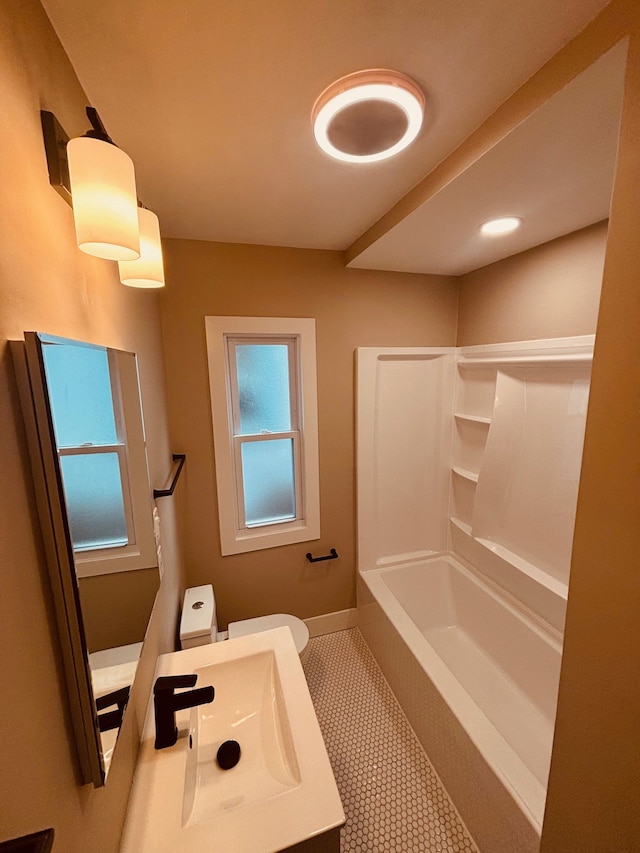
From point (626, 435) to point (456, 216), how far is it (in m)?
1.16

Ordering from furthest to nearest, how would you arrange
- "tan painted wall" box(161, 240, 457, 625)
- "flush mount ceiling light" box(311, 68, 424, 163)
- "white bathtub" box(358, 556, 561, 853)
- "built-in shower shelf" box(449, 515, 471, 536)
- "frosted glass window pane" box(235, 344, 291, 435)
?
"built-in shower shelf" box(449, 515, 471, 536) → "frosted glass window pane" box(235, 344, 291, 435) → "tan painted wall" box(161, 240, 457, 625) → "white bathtub" box(358, 556, 561, 853) → "flush mount ceiling light" box(311, 68, 424, 163)

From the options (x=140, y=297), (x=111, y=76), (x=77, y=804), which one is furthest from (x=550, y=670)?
(x=111, y=76)

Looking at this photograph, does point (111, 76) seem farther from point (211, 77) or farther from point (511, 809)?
point (511, 809)

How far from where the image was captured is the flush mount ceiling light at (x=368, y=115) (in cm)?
85

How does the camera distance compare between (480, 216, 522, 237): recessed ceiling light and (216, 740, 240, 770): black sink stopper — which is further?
(480, 216, 522, 237): recessed ceiling light

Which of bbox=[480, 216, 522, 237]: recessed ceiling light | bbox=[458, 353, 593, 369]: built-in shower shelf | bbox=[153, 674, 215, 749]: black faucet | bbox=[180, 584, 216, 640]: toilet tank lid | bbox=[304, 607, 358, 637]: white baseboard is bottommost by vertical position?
bbox=[304, 607, 358, 637]: white baseboard

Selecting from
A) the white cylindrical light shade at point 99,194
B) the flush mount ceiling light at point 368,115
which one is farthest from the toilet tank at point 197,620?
the flush mount ceiling light at point 368,115

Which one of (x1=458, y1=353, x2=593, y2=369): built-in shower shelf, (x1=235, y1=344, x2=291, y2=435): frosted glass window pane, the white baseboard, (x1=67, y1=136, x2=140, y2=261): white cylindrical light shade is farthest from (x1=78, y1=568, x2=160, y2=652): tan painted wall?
(x1=458, y1=353, x2=593, y2=369): built-in shower shelf

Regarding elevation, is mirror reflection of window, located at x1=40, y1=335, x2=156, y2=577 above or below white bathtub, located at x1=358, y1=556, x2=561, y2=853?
above

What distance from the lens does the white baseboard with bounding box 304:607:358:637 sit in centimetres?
235

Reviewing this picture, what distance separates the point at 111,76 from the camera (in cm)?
83

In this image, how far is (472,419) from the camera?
A: 223 centimetres

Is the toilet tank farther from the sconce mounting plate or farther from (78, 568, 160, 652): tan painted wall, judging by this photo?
the sconce mounting plate

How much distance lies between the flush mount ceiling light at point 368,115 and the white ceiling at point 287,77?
0.08 ft
